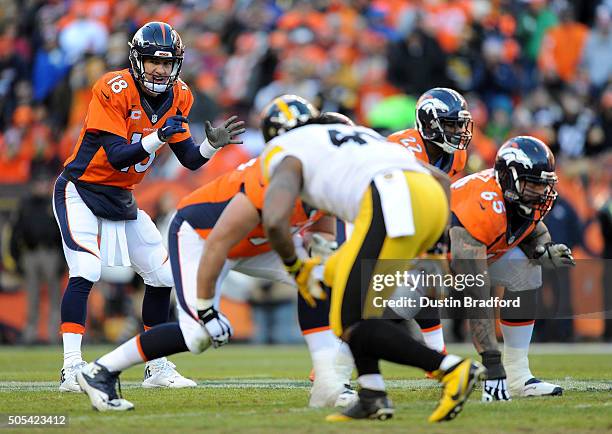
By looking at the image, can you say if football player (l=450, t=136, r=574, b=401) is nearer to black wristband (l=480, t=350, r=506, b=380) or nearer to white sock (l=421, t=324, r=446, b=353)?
→ black wristband (l=480, t=350, r=506, b=380)

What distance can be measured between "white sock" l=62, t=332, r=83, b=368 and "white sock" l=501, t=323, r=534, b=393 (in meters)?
2.82

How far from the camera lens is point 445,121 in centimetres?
787

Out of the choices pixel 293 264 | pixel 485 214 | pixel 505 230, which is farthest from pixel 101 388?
pixel 505 230

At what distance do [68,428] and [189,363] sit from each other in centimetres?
603

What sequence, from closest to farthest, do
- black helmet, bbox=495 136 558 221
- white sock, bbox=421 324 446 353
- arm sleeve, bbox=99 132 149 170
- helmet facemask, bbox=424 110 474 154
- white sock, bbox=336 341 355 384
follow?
white sock, bbox=336 341 355 384 → black helmet, bbox=495 136 558 221 → helmet facemask, bbox=424 110 474 154 → white sock, bbox=421 324 446 353 → arm sleeve, bbox=99 132 149 170

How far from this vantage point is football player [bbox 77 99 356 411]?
620 centimetres

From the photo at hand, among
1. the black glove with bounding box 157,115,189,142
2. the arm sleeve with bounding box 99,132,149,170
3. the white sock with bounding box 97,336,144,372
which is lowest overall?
the white sock with bounding box 97,336,144,372

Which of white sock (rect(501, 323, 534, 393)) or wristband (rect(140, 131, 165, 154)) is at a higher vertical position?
wristband (rect(140, 131, 165, 154))

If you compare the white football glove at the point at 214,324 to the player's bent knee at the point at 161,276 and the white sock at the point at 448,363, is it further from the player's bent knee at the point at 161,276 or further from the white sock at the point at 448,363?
the player's bent knee at the point at 161,276

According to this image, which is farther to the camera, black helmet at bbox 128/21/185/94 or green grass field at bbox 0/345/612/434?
black helmet at bbox 128/21/185/94

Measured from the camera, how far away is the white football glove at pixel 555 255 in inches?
293

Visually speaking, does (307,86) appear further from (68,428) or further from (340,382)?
(68,428)

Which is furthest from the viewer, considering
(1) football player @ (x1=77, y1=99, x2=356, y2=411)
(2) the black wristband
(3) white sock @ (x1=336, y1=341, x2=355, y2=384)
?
(3) white sock @ (x1=336, y1=341, x2=355, y2=384)

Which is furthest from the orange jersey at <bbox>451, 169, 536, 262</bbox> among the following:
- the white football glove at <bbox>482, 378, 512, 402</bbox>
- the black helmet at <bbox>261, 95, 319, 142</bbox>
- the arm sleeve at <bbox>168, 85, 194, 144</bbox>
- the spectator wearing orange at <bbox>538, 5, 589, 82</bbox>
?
the spectator wearing orange at <bbox>538, 5, 589, 82</bbox>
